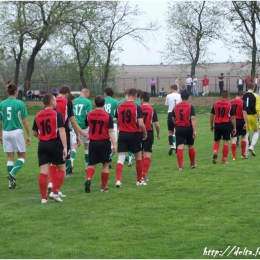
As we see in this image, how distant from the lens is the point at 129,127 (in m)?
13.4

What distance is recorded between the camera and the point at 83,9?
52.6 metres

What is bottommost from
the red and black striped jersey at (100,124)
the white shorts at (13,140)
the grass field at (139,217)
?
the grass field at (139,217)

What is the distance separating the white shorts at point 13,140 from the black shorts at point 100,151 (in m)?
1.74

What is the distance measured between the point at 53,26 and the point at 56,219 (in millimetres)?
42313

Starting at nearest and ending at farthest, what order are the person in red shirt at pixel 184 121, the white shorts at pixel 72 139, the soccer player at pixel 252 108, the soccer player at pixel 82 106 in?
the white shorts at pixel 72 139
the soccer player at pixel 82 106
the person in red shirt at pixel 184 121
the soccer player at pixel 252 108

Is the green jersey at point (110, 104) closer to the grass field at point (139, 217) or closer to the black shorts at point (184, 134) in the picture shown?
the black shorts at point (184, 134)

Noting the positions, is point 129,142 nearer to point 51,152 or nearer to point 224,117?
point 51,152

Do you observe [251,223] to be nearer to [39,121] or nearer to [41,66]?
[39,121]

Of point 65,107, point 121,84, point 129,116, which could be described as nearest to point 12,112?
point 65,107

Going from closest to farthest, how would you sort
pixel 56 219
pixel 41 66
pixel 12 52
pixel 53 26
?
pixel 56 219 < pixel 53 26 < pixel 12 52 < pixel 41 66

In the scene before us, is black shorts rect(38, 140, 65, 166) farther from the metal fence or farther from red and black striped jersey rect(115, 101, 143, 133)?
the metal fence

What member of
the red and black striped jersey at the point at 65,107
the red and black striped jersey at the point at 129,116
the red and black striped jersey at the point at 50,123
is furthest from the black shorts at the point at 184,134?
the red and black striped jersey at the point at 50,123

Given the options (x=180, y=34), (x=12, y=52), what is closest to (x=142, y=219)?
(x=12, y=52)

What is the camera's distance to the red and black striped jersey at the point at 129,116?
13.2 m
